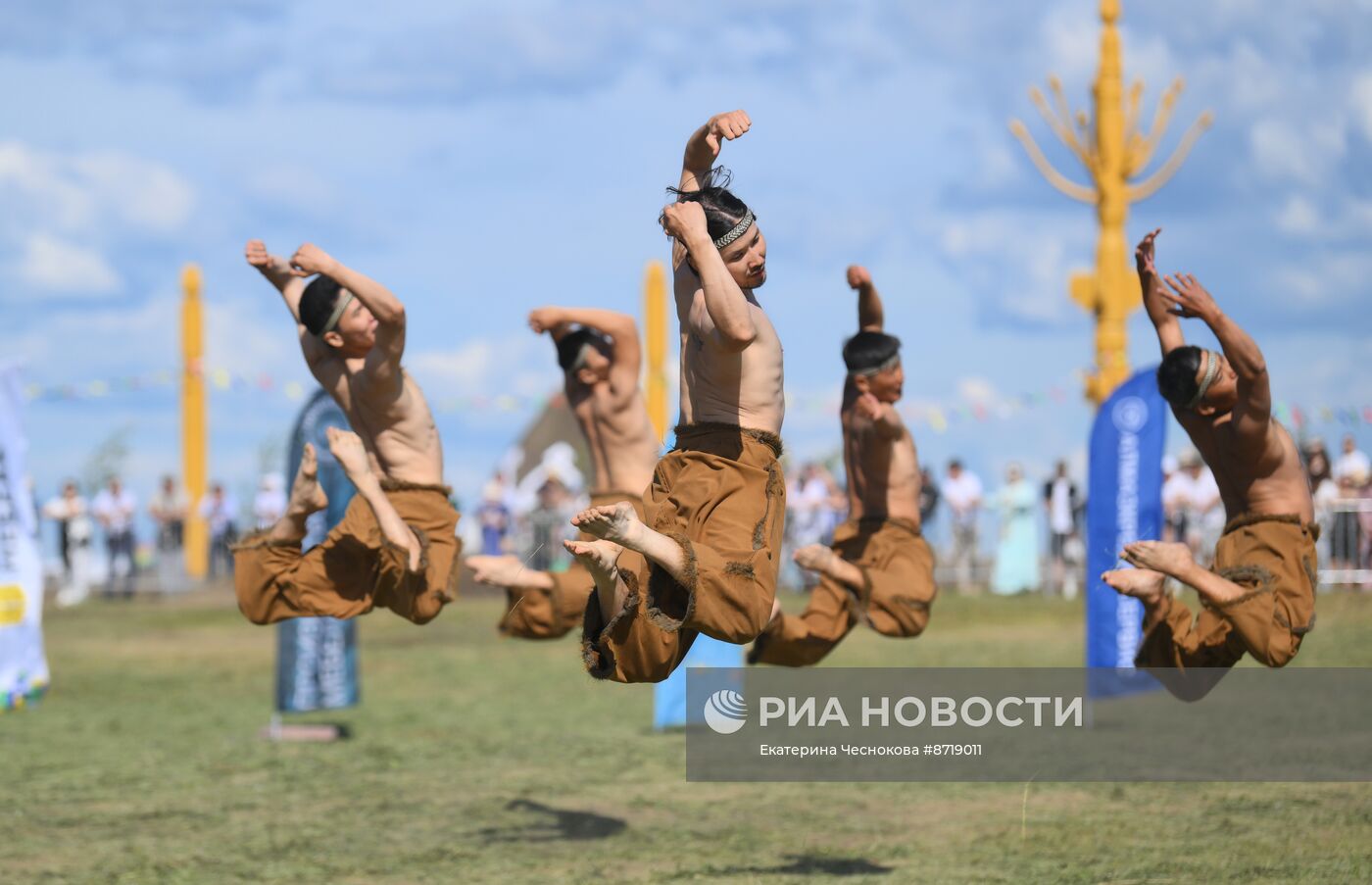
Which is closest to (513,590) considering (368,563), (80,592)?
(368,563)

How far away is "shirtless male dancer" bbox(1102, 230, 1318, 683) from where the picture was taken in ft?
23.1

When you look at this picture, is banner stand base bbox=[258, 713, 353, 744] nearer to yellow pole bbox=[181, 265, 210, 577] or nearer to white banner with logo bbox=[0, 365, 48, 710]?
white banner with logo bbox=[0, 365, 48, 710]

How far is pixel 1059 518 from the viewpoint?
2256 cm

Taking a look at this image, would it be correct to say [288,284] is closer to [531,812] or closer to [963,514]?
[531,812]

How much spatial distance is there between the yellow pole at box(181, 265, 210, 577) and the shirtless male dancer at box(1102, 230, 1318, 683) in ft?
77.3

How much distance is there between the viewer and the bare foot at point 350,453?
7.34m

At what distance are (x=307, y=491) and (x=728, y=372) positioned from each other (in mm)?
2517

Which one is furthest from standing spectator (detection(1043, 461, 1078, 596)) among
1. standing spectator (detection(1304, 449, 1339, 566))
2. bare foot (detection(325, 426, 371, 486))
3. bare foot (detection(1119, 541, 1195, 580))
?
bare foot (detection(325, 426, 371, 486))

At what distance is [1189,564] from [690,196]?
2.59 m

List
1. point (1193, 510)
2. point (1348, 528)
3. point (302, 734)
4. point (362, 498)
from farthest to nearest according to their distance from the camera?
1. point (1193, 510)
2. point (1348, 528)
3. point (302, 734)
4. point (362, 498)

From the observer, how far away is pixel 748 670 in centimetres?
1412

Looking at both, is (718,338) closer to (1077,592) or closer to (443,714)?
(443,714)

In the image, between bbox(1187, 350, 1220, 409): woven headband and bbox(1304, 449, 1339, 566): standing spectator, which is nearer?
bbox(1187, 350, 1220, 409): woven headband
